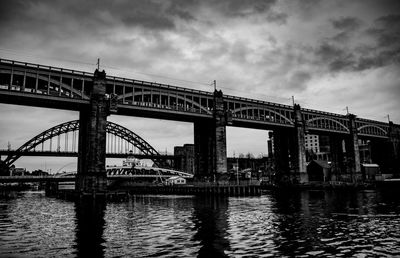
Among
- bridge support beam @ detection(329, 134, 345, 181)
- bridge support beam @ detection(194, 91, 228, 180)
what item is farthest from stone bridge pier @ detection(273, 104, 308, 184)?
bridge support beam @ detection(194, 91, 228, 180)

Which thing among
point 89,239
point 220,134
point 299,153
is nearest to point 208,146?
point 220,134

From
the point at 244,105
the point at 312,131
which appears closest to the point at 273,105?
the point at 244,105

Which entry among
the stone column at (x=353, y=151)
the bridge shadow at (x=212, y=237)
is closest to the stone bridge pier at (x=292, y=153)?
the stone column at (x=353, y=151)

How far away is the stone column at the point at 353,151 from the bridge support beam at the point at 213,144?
56416 mm

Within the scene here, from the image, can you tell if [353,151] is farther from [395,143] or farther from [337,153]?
[395,143]

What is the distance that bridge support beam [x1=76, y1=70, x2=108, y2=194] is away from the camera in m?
58.0

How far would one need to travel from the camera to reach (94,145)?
59031 millimetres

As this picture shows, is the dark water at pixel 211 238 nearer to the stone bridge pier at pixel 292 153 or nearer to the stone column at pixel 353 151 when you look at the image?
the stone bridge pier at pixel 292 153

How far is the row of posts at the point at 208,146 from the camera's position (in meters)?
59.0

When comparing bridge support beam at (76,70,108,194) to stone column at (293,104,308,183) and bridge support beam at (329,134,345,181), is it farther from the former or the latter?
bridge support beam at (329,134,345,181)

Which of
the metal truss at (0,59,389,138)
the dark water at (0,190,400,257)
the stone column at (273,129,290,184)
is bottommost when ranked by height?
the dark water at (0,190,400,257)

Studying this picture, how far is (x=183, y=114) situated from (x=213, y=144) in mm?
11577

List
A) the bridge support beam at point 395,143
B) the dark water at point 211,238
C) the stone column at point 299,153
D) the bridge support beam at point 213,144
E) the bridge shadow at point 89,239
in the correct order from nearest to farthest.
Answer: the dark water at point 211,238
the bridge shadow at point 89,239
the bridge support beam at point 213,144
the stone column at point 299,153
the bridge support beam at point 395,143

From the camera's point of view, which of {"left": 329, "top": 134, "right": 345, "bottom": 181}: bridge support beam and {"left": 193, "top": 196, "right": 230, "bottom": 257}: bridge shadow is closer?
{"left": 193, "top": 196, "right": 230, "bottom": 257}: bridge shadow
